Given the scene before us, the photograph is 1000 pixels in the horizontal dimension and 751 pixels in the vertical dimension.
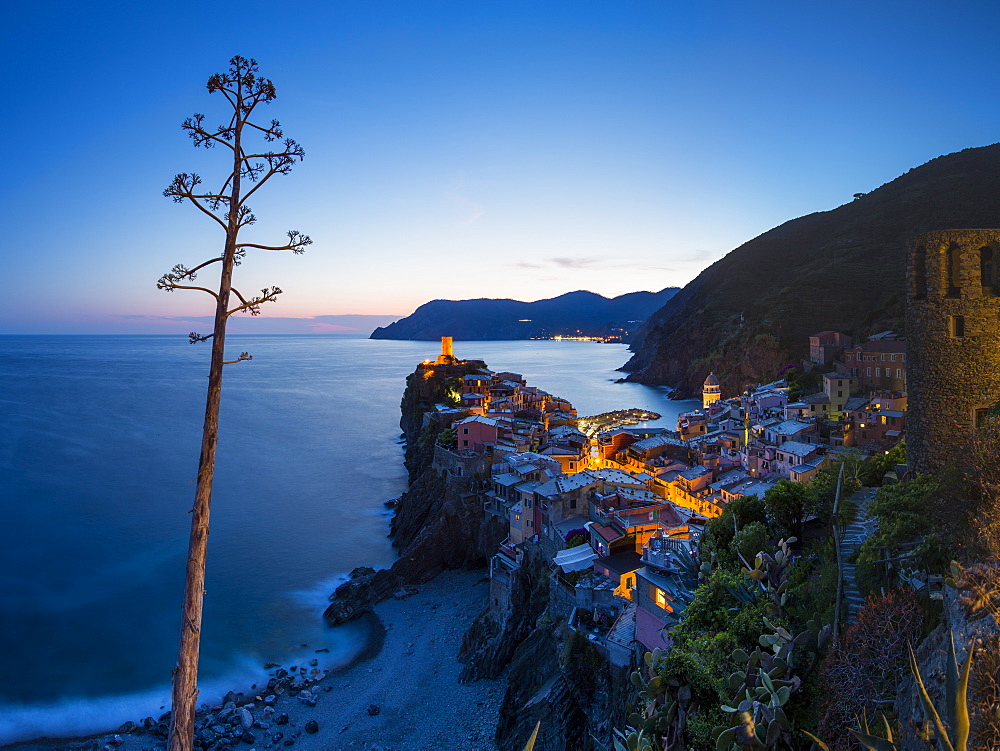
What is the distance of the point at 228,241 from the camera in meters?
4.56

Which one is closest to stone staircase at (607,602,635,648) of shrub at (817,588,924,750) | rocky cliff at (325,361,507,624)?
shrub at (817,588,924,750)

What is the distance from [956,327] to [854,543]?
395 centimetres

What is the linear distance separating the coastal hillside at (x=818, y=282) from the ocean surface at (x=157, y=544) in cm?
1148

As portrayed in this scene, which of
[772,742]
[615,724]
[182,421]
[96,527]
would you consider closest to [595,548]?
[615,724]

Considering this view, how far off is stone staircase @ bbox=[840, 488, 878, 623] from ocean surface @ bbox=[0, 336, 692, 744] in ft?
46.4

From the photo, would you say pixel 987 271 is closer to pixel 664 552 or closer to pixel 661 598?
pixel 661 598

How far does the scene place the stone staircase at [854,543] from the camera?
304 inches

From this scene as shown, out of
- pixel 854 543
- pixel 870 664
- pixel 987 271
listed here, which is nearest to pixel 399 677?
pixel 854 543

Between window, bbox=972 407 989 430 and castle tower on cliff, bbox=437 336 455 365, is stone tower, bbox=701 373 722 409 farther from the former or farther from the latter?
window, bbox=972 407 989 430

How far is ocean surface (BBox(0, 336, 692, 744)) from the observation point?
18719 mm

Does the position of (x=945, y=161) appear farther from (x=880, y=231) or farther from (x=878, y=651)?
(x=878, y=651)

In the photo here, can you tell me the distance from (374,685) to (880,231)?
76.6 m

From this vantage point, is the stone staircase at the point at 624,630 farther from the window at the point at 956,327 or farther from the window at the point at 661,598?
the window at the point at 956,327

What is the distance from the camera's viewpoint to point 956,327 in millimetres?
8508
